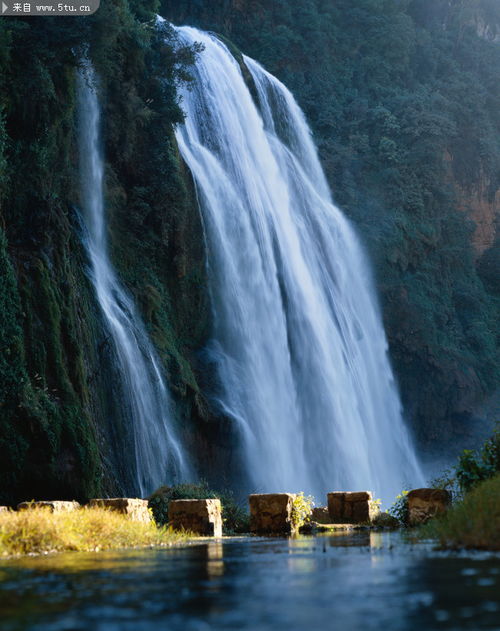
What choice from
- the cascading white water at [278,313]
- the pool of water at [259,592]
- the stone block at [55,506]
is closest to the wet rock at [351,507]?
the stone block at [55,506]

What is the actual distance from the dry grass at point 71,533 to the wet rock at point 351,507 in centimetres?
512

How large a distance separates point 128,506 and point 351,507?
498 centimetres

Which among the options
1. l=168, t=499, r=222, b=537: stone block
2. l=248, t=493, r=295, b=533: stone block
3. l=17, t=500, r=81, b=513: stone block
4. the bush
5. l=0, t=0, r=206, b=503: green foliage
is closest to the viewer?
l=17, t=500, r=81, b=513: stone block

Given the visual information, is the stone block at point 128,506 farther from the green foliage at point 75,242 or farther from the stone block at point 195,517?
the green foliage at point 75,242

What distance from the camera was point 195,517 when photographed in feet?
45.2

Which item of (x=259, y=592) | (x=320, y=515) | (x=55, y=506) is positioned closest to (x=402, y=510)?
(x=320, y=515)

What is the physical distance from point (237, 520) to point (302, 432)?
42.1 ft

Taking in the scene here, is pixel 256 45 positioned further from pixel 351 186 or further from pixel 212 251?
pixel 212 251

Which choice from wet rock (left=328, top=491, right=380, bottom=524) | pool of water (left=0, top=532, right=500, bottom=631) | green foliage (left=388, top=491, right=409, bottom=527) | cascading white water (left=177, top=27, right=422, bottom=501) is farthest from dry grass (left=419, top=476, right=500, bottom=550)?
cascading white water (left=177, top=27, right=422, bottom=501)

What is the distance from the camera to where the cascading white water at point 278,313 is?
29.4 meters

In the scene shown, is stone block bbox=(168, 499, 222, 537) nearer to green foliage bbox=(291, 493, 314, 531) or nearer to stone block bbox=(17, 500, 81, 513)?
green foliage bbox=(291, 493, 314, 531)

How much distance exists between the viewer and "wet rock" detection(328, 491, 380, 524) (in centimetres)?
1608

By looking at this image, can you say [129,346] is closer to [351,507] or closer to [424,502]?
[351,507]

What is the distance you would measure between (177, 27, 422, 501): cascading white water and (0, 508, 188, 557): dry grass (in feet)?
52.9
